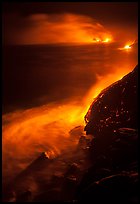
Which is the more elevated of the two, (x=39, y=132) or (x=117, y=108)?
(x=117, y=108)

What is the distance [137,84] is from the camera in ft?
42.7

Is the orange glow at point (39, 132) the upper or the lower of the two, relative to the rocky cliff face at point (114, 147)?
lower

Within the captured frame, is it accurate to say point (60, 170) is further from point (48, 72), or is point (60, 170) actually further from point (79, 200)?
point (48, 72)

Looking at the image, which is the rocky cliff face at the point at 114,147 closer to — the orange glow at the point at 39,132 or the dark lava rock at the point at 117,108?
the dark lava rock at the point at 117,108

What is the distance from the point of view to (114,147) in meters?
9.98

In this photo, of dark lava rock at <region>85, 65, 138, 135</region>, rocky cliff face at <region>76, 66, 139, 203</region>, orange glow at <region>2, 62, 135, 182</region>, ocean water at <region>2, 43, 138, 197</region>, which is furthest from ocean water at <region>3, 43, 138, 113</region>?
rocky cliff face at <region>76, 66, 139, 203</region>

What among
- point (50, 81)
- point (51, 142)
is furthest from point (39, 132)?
point (50, 81)

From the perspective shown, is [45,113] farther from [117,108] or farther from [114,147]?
[114,147]

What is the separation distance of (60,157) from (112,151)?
4180 millimetres

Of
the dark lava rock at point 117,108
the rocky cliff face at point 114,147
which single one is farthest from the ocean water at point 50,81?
the rocky cliff face at point 114,147

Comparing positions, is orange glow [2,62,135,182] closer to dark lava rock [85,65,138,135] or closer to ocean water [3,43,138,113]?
dark lava rock [85,65,138,135]

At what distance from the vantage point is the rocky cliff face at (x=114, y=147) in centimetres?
781

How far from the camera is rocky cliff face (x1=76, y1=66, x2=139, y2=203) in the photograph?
7809mm

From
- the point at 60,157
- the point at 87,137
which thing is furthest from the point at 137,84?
the point at 60,157
